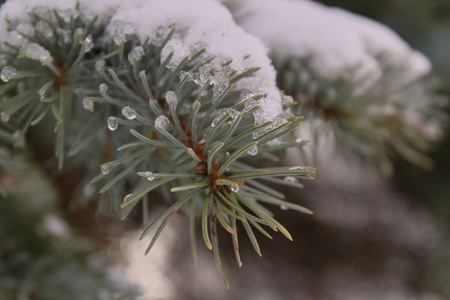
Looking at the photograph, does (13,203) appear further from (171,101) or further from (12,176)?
(171,101)

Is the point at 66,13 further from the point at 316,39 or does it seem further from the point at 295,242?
the point at 295,242

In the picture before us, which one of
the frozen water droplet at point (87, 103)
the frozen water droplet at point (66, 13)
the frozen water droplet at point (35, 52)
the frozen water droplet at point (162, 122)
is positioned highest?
the frozen water droplet at point (66, 13)

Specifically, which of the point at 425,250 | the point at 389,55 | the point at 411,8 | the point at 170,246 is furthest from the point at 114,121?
the point at 425,250

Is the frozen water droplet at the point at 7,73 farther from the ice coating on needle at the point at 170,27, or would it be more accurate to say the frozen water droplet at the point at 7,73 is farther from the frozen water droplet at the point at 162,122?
the frozen water droplet at the point at 162,122

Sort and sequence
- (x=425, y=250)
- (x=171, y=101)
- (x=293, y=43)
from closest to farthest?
(x=171, y=101) → (x=293, y=43) → (x=425, y=250)

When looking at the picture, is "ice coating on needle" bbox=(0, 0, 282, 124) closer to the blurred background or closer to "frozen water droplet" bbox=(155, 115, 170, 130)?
"frozen water droplet" bbox=(155, 115, 170, 130)

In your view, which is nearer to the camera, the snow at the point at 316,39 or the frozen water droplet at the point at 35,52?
the frozen water droplet at the point at 35,52

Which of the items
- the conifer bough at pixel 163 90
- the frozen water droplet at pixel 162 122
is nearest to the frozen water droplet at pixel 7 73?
the conifer bough at pixel 163 90
